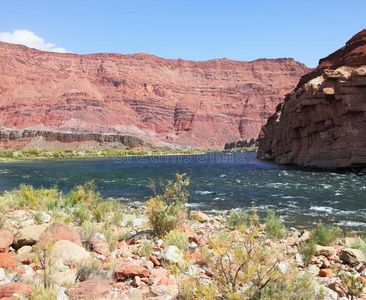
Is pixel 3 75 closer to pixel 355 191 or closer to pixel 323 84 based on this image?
pixel 323 84

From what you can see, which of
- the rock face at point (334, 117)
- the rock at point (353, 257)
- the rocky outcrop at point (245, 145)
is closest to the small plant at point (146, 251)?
the rock at point (353, 257)

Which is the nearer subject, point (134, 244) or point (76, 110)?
point (134, 244)

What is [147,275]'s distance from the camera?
455cm

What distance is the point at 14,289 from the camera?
3.57 meters

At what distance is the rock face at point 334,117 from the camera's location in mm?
32406

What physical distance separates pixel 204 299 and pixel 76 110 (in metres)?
145

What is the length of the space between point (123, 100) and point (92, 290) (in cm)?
16387

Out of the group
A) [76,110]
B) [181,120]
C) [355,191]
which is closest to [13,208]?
[355,191]

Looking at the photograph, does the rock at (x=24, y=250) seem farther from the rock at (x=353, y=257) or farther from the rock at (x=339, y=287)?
the rock at (x=353, y=257)

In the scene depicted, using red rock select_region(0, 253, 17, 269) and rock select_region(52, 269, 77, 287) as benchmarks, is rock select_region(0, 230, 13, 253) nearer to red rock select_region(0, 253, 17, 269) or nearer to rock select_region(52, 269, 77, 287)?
red rock select_region(0, 253, 17, 269)

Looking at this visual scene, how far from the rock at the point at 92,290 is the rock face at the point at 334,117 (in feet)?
114

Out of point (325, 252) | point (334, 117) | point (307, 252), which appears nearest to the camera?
point (307, 252)

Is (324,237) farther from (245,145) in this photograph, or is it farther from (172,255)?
(245,145)

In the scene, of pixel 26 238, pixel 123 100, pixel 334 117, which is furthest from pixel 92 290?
pixel 123 100
